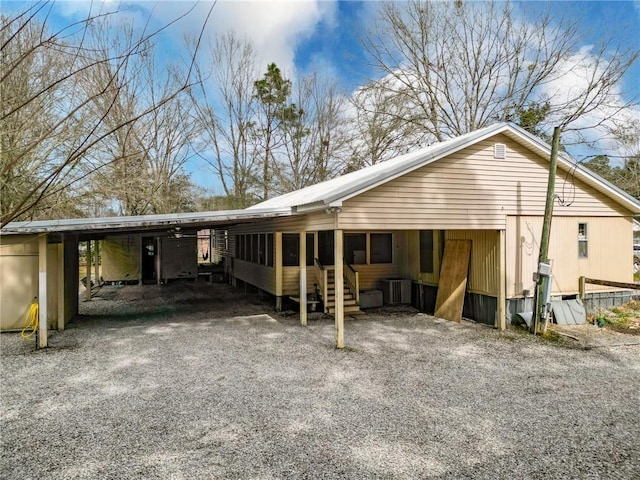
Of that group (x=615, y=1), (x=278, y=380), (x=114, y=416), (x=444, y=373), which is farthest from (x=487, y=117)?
(x=114, y=416)

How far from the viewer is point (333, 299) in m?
11.2

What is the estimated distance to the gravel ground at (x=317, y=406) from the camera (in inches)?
147

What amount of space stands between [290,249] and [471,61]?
15.8m

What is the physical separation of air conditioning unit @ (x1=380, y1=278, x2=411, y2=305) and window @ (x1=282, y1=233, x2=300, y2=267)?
9.47 feet

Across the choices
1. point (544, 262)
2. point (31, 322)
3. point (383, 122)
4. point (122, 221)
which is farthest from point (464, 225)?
point (383, 122)

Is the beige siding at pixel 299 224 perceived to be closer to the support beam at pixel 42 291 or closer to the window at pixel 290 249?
the window at pixel 290 249

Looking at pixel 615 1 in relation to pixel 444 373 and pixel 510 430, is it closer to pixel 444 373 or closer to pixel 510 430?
pixel 444 373

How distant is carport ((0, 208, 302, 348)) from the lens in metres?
7.61

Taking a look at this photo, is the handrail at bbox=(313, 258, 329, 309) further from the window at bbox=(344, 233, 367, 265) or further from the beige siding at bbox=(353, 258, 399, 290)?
the beige siding at bbox=(353, 258, 399, 290)

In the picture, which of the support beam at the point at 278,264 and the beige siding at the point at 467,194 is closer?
the beige siding at the point at 467,194

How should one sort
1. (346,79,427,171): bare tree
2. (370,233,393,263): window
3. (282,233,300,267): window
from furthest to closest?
(346,79,427,171): bare tree
(370,233,393,263): window
(282,233,300,267): window

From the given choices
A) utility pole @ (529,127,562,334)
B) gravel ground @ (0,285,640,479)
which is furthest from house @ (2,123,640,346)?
gravel ground @ (0,285,640,479)

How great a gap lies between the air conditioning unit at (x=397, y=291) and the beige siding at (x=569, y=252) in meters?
3.51

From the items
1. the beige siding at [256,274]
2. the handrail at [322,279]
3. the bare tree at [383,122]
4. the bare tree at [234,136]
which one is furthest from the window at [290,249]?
the bare tree at [234,136]
